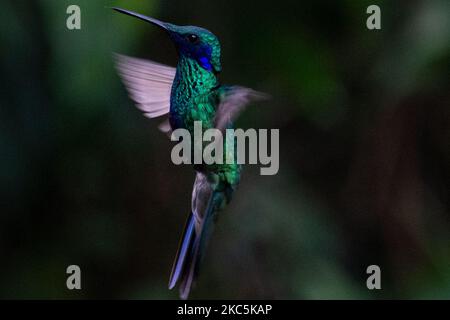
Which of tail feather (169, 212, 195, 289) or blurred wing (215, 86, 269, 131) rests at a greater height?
blurred wing (215, 86, 269, 131)

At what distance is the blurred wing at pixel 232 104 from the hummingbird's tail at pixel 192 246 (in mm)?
139

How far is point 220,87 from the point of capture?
0.73m

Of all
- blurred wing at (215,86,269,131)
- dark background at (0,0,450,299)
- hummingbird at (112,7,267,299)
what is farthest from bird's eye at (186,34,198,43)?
dark background at (0,0,450,299)

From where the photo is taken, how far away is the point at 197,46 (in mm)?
778

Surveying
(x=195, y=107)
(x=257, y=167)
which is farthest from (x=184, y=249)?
(x=257, y=167)

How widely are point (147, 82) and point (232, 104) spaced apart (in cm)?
27

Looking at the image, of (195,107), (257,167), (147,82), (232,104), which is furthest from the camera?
(257,167)

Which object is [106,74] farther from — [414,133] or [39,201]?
[414,133]

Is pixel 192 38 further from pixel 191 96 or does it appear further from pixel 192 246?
pixel 192 246

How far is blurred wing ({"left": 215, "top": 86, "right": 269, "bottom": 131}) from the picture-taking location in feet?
2.12

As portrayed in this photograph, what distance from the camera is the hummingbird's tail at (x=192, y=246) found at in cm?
74

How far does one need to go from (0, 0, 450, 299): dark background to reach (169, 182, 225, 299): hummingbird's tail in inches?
28.1

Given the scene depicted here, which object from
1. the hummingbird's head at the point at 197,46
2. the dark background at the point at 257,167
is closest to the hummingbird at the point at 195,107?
the hummingbird's head at the point at 197,46

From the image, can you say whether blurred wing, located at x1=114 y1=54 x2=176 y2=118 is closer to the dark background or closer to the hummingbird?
the hummingbird
